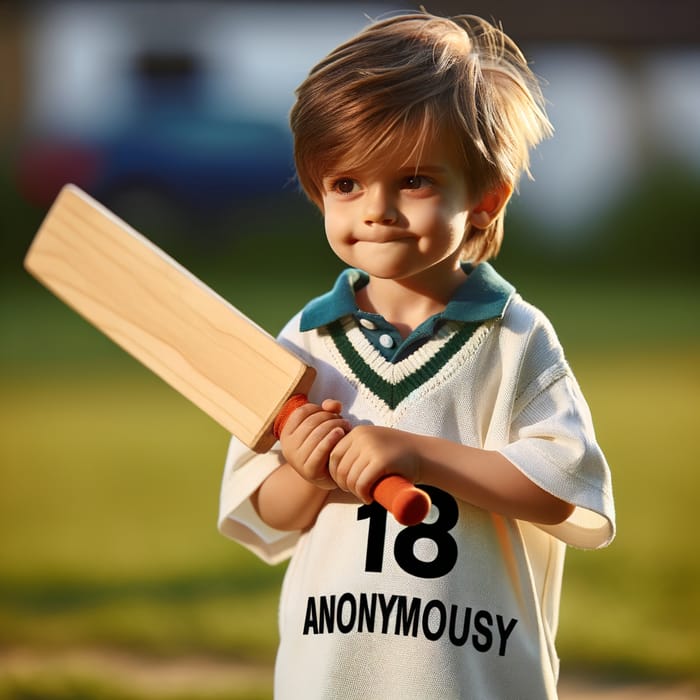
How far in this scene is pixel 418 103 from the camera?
1.10 m

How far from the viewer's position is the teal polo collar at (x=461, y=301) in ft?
3.82

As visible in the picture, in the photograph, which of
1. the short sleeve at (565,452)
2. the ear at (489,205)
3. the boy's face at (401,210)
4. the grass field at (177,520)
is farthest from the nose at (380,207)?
the grass field at (177,520)

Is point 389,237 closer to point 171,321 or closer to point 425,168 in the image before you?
point 425,168

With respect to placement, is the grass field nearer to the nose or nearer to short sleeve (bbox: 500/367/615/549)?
short sleeve (bbox: 500/367/615/549)

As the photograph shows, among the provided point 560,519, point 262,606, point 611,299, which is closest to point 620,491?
point 262,606

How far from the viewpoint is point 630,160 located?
9.29m

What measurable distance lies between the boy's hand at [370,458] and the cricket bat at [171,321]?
3.5 inches

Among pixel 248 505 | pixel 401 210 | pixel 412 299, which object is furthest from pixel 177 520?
pixel 401 210

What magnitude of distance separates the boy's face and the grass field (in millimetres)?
1210

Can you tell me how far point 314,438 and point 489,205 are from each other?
1.03ft

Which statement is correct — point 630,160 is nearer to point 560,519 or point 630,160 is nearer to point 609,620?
point 609,620

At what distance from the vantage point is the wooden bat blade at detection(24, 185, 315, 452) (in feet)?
3.72

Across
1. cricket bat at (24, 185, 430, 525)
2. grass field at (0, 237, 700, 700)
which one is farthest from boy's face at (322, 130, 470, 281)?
grass field at (0, 237, 700, 700)

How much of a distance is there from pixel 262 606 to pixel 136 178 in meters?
6.57
